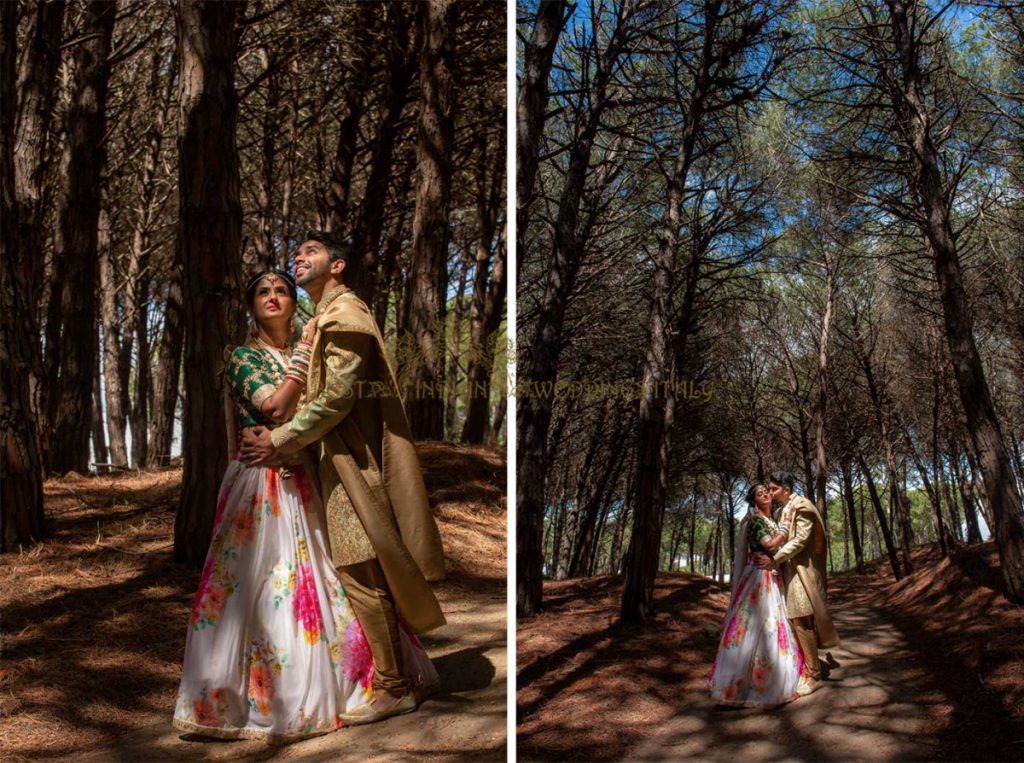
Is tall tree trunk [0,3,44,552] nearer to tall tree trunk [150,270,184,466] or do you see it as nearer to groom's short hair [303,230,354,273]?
groom's short hair [303,230,354,273]

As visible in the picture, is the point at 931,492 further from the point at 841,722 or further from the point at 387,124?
the point at 387,124

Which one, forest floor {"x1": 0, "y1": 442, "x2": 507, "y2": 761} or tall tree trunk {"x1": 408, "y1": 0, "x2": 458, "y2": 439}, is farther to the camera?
tall tree trunk {"x1": 408, "y1": 0, "x2": 458, "y2": 439}

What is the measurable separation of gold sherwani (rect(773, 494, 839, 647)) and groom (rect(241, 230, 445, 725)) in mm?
1779

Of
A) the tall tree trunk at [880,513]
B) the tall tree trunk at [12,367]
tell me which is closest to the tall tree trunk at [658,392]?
the tall tree trunk at [880,513]

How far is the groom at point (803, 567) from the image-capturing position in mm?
4215

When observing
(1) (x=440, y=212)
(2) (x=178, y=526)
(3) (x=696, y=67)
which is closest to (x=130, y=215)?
(1) (x=440, y=212)

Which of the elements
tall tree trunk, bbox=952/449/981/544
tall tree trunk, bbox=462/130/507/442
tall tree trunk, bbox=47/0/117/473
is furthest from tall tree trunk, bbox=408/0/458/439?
tall tree trunk, bbox=47/0/117/473

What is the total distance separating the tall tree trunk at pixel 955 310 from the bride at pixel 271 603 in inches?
93.0

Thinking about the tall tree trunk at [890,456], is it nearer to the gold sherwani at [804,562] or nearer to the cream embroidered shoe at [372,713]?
the gold sherwani at [804,562]

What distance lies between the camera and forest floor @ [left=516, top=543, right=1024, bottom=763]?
3352mm

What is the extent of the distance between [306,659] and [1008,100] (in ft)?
13.2

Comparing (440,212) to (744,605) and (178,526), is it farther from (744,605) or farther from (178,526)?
(744,605)

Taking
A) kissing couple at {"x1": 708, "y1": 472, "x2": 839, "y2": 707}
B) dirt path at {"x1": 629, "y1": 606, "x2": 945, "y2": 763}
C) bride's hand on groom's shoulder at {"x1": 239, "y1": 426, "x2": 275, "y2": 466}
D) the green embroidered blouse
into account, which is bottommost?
dirt path at {"x1": 629, "y1": 606, "x2": 945, "y2": 763}

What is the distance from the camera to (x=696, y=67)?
15.1 ft
